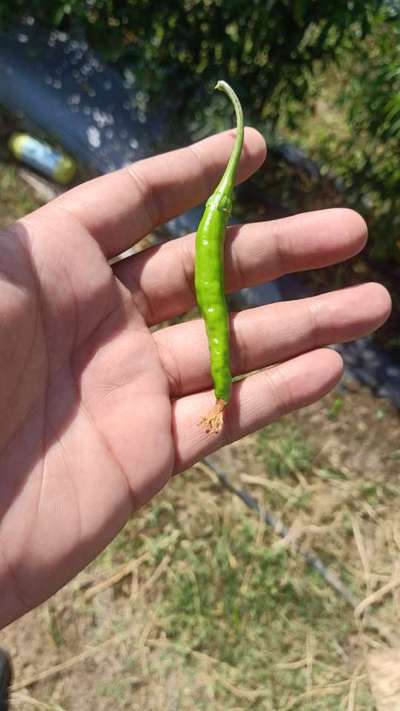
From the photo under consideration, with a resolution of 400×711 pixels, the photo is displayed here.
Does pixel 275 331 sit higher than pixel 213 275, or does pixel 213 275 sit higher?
pixel 213 275

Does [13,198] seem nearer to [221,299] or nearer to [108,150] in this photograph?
[108,150]

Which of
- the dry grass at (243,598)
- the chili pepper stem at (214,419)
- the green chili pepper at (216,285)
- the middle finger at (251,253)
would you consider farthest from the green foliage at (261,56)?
the chili pepper stem at (214,419)

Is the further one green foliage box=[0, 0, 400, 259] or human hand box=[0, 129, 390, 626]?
green foliage box=[0, 0, 400, 259]

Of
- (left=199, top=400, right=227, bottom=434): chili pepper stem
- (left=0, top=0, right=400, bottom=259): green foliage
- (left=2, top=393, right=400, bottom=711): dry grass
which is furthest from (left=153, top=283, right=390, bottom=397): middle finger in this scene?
(left=2, top=393, right=400, bottom=711): dry grass

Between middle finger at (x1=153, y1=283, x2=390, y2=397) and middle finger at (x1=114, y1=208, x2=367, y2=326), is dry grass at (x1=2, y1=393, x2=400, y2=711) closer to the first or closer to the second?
middle finger at (x1=153, y1=283, x2=390, y2=397)

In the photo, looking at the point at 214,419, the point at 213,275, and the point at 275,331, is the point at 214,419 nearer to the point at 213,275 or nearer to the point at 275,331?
the point at 275,331

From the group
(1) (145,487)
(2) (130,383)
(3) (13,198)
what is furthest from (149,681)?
Result: (3) (13,198)

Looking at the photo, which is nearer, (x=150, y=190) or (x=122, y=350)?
(x=122, y=350)

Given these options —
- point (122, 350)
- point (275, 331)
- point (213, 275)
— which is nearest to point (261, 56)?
point (213, 275)
